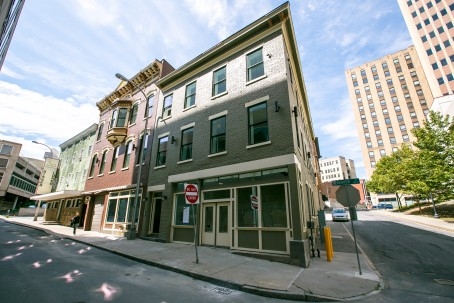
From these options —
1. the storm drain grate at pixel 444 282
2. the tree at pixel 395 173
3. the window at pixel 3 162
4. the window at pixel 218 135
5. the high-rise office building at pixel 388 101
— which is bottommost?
the storm drain grate at pixel 444 282

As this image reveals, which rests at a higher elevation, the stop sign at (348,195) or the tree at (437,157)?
the tree at (437,157)

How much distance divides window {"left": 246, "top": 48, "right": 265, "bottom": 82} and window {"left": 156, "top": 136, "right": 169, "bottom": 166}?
24.6 ft

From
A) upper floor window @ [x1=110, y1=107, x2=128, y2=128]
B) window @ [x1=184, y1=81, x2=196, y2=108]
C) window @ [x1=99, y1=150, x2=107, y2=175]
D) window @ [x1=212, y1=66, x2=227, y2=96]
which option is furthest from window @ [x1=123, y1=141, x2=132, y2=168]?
window @ [x1=212, y1=66, x2=227, y2=96]

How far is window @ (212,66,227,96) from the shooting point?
1326cm

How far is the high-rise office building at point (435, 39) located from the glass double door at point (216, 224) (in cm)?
7033

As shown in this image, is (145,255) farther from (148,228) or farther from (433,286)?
(433,286)

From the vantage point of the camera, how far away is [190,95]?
15.2 m

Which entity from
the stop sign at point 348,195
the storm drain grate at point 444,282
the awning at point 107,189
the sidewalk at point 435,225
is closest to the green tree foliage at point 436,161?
the sidewalk at point 435,225

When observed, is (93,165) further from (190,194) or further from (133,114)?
(190,194)

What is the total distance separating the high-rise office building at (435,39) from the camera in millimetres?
54344

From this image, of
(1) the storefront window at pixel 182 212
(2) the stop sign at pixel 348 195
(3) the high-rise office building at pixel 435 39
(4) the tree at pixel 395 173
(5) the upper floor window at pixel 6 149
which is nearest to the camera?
(2) the stop sign at pixel 348 195

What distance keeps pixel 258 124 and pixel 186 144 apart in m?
5.37

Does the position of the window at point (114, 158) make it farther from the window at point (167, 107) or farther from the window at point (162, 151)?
the window at point (167, 107)

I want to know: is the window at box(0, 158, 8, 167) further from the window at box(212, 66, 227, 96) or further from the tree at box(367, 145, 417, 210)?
the tree at box(367, 145, 417, 210)
